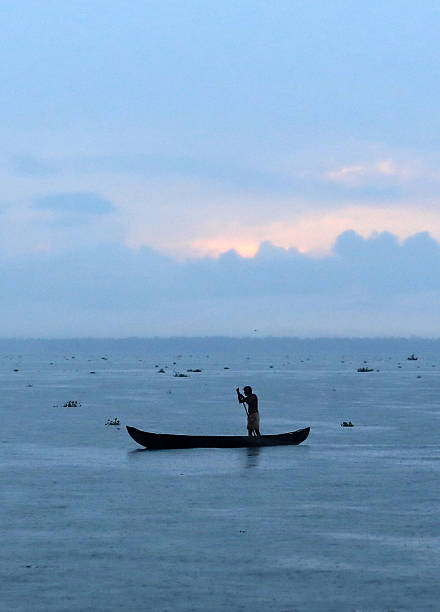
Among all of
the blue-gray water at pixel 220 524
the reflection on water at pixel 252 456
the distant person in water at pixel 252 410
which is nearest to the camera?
the blue-gray water at pixel 220 524

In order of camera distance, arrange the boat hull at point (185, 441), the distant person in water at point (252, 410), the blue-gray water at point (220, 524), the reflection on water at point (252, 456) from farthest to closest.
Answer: the distant person in water at point (252, 410)
the boat hull at point (185, 441)
the reflection on water at point (252, 456)
the blue-gray water at point (220, 524)

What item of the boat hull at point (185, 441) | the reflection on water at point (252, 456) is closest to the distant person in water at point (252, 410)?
the boat hull at point (185, 441)

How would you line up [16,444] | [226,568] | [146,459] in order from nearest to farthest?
[226,568], [146,459], [16,444]

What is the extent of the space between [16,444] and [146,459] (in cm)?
790

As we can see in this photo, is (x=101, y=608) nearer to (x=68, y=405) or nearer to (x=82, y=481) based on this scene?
(x=82, y=481)

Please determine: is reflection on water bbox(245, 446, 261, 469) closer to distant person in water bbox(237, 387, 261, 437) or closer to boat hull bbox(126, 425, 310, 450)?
boat hull bbox(126, 425, 310, 450)

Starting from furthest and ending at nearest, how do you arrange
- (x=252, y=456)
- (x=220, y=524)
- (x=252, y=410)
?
(x=252, y=410) < (x=252, y=456) < (x=220, y=524)

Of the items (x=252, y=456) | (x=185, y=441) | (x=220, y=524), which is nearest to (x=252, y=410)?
(x=185, y=441)

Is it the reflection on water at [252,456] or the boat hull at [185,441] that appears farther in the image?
the boat hull at [185,441]

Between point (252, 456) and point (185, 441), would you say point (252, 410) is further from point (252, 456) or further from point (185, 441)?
point (252, 456)

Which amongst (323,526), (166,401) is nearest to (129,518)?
(323,526)

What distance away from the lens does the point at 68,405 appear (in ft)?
217

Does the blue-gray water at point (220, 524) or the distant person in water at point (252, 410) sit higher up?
the distant person in water at point (252, 410)

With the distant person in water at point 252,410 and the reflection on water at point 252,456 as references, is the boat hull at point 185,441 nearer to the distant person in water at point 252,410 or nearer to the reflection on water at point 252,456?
the reflection on water at point 252,456
